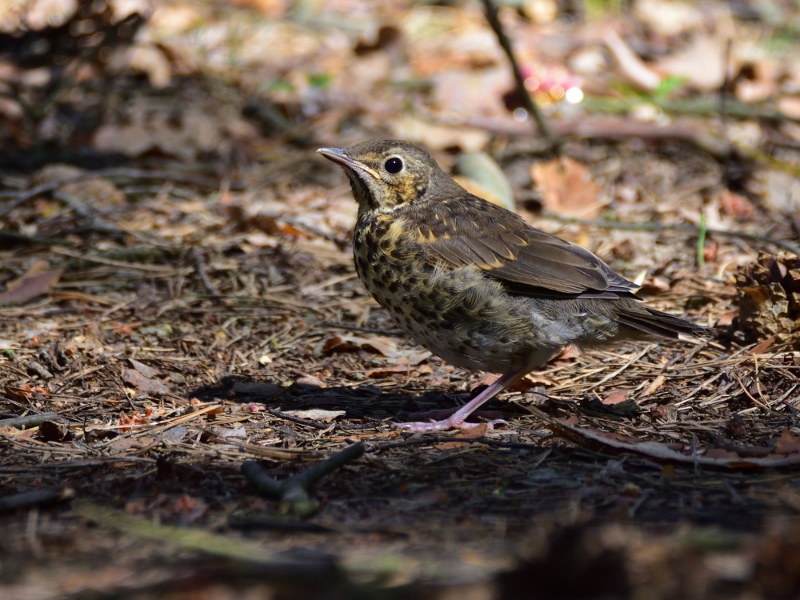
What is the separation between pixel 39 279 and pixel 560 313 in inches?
124

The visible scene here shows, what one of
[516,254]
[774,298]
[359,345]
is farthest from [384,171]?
[774,298]

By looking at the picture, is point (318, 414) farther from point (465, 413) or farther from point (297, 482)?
point (297, 482)

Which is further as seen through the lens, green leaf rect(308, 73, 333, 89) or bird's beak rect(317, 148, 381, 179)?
green leaf rect(308, 73, 333, 89)

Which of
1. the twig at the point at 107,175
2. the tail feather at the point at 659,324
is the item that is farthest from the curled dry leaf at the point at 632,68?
the tail feather at the point at 659,324

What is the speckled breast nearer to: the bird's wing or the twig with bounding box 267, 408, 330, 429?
the bird's wing

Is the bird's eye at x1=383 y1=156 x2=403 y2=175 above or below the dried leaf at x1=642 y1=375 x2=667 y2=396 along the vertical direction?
above

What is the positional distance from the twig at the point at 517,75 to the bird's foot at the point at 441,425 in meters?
3.82

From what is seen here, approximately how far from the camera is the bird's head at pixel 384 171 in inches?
181

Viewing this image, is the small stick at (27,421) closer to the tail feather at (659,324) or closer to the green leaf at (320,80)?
the tail feather at (659,324)

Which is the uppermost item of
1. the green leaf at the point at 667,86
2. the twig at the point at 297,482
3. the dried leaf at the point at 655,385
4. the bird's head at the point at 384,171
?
the green leaf at the point at 667,86

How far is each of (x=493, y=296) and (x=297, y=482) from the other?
163 centimetres

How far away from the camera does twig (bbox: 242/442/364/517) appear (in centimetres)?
281

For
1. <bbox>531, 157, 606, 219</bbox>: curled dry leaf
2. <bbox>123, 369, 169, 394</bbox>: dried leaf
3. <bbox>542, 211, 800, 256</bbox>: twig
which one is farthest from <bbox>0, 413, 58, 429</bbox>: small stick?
<bbox>531, 157, 606, 219</bbox>: curled dry leaf

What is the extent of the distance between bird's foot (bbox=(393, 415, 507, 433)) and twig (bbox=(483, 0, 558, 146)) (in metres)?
3.82
